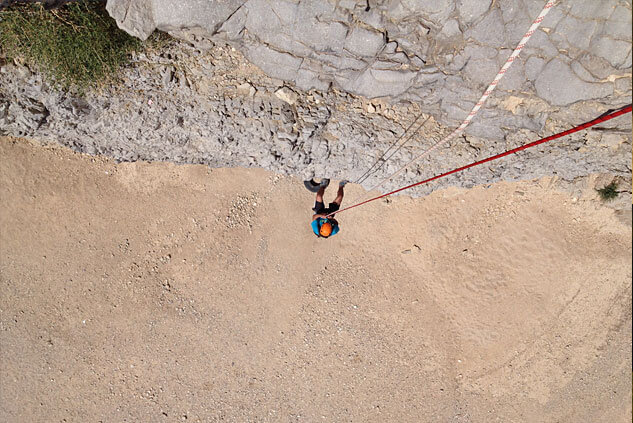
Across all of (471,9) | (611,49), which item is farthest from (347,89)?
(611,49)

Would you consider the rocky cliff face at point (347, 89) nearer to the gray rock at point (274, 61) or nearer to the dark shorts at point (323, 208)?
the gray rock at point (274, 61)

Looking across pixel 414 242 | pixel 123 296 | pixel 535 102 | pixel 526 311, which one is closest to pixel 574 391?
pixel 526 311

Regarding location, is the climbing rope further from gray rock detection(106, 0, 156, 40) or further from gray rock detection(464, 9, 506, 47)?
gray rock detection(106, 0, 156, 40)

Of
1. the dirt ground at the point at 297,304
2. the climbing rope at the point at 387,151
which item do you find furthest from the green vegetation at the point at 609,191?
the climbing rope at the point at 387,151

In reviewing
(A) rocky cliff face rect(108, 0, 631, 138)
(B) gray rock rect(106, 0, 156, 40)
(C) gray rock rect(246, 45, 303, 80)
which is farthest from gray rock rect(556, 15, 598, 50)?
(B) gray rock rect(106, 0, 156, 40)

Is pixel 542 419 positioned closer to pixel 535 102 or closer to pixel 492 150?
pixel 492 150

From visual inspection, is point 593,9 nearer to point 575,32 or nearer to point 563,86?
point 575,32
